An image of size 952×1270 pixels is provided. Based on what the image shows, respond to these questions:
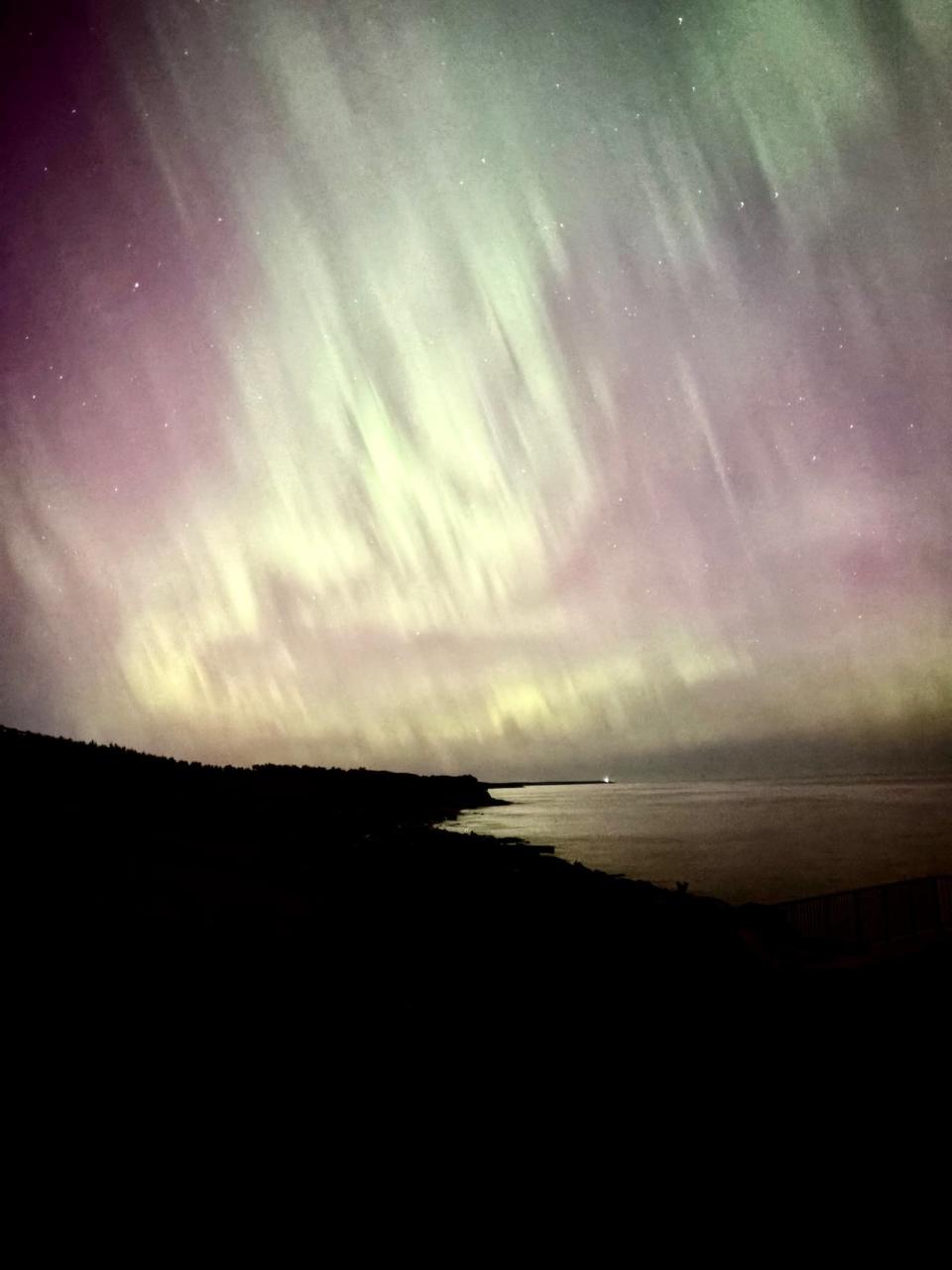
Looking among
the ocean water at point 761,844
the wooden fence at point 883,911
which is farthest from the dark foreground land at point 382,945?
the ocean water at point 761,844

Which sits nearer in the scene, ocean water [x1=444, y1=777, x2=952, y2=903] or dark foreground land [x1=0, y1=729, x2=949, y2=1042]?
dark foreground land [x1=0, y1=729, x2=949, y2=1042]

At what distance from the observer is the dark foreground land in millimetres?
8578

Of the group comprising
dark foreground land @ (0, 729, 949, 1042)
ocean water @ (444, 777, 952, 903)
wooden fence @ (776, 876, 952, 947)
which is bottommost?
ocean water @ (444, 777, 952, 903)

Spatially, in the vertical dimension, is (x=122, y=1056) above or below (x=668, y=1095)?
above

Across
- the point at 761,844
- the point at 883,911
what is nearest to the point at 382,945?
the point at 883,911

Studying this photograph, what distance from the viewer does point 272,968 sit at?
9.51m

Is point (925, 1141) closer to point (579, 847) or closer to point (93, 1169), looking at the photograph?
point (93, 1169)

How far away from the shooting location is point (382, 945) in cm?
1155

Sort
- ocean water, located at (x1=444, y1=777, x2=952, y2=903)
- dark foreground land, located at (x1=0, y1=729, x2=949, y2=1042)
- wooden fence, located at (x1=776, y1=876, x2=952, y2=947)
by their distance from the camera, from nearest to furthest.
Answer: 1. dark foreground land, located at (x1=0, y1=729, x2=949, y2=1042)
2. wooden fence, located at (x1=776, y1=876, x2=952, y2=947)
3. ocean water, located at (x1=444, y1=777, x2=952, y2=903)

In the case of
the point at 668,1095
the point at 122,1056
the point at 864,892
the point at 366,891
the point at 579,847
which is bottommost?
the point at 579,847

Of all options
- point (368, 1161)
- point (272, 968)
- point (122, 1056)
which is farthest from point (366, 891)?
point (368, 1161)

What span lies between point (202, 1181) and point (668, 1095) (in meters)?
4.94

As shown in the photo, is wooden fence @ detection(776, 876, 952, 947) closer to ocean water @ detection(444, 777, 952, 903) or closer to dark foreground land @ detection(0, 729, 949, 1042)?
dark foreground land @ detection(0, 729, 949, 1042)

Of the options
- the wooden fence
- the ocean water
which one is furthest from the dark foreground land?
the ocean water
